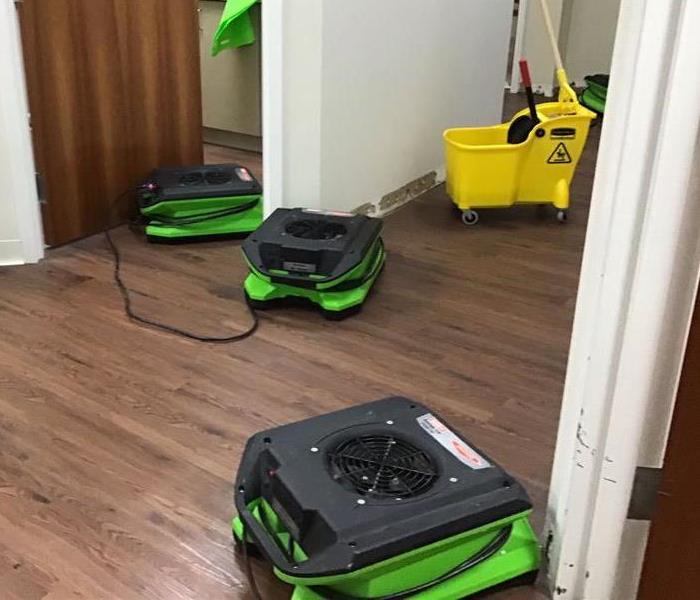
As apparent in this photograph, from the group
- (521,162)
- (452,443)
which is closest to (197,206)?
(521,162)

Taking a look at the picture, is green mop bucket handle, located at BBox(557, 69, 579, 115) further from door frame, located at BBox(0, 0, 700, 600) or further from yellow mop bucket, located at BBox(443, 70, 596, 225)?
door frame, located at BBox(0, 0, 700, 600)

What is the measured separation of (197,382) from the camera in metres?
2.12

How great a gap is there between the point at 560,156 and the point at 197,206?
1302 mm

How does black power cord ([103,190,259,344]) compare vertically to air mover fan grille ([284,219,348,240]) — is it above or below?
below

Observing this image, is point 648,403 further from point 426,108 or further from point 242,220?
point 426,108

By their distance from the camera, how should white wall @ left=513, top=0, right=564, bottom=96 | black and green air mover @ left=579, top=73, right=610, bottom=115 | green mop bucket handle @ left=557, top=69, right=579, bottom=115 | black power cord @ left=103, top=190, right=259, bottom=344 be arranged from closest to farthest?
1. black power cord @ left=103, top=190, right=259, bottom=344
2. green mop bucket handle @ left=557, top=69, right=579, bottom=115
3. black and green air mover @ left=579, top=73, right=610, bottom=115
4. white wall @ left=513, top=0, right=564, bottom=96

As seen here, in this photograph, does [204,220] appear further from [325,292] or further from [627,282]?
[627,282]

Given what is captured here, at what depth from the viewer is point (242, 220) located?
3014mm

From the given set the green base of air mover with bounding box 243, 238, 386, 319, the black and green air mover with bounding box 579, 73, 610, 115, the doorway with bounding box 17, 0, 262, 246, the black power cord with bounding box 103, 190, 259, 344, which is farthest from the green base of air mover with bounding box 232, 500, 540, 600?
the black and green air mover with bounding box 579, 73, 610, 115

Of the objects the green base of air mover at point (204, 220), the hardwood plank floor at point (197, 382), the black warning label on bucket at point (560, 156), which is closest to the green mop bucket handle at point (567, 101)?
the black warning label on bucket at point (560, 156)

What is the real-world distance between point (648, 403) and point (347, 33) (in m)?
1.84

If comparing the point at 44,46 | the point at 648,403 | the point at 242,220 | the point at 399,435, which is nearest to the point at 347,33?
the point at 242,220

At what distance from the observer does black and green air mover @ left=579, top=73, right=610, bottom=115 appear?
497 centimetres

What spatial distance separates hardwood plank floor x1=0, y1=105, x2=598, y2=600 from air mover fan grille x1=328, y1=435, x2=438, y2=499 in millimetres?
230
